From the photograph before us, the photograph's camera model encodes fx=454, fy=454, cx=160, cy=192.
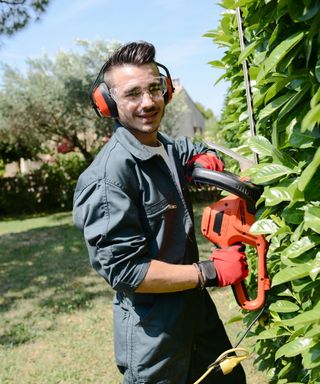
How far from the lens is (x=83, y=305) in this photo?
5.77 metres

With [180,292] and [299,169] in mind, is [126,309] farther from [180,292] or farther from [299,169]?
[299,169]

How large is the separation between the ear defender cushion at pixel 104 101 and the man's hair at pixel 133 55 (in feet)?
0.35

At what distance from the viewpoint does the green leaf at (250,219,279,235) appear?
65.5 inches

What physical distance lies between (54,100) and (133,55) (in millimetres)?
15033

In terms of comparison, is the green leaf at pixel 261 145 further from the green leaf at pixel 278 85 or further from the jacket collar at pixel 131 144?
the jacket collar at pixel 131 144

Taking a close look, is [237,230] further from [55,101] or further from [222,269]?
[55,101]

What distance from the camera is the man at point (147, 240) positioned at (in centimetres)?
176

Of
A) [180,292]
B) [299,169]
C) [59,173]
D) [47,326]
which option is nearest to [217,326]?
[180,292]

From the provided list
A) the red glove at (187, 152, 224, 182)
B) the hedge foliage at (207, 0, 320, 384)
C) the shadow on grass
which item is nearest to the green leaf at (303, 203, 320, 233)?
the hedge foliage at (207, 0, 320, 384)

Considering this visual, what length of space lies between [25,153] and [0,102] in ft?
10.5

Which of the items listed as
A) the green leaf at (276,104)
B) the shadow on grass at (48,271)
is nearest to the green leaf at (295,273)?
the green leaf at (276,104)

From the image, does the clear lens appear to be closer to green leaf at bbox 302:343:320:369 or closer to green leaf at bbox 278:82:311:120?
green leaf at bbox 278:82:311:120

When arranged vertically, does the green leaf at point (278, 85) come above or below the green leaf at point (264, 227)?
above

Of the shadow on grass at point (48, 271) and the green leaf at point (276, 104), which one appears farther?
the shadow on grass at point (48, 271)
